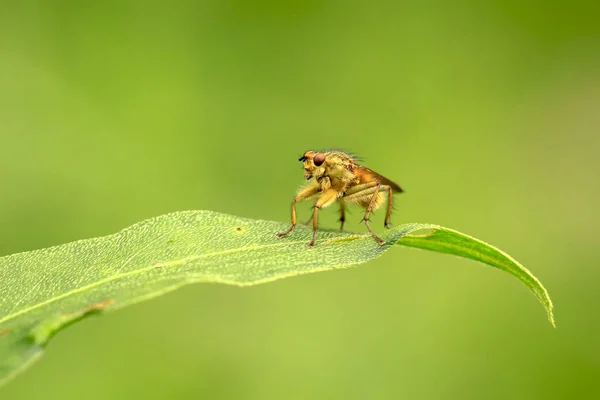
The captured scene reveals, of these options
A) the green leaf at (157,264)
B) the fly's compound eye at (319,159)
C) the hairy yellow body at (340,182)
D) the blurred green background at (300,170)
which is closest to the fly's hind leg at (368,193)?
the hairy yellow body at (340,182)

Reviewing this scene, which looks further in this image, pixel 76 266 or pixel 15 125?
pixel 15 125

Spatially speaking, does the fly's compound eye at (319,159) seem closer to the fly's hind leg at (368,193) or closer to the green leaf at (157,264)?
the fly's hind leg at (368,193)

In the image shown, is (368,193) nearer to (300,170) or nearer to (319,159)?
(319,159)

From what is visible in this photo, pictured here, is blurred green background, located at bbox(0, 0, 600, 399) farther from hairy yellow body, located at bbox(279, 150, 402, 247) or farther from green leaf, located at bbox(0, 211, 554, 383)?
green leaf, located at bbox(0, 211, 554, 383)

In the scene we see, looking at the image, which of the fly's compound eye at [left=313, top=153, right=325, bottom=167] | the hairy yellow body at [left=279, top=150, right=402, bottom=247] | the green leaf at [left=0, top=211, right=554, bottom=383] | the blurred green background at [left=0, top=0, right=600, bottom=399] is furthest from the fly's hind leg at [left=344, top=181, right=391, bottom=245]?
the blurred green background at [left=0, top=0, right=600, bottom=399]

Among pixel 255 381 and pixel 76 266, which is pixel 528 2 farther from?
pixel 76 266

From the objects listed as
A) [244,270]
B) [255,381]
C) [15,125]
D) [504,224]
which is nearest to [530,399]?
[504,224]
